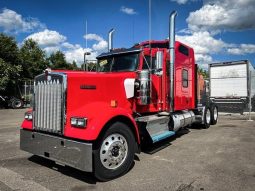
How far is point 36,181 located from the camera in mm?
4734

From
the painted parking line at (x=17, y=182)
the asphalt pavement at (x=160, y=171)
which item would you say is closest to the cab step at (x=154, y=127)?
the asphalt pavement at (x=160, y=171)

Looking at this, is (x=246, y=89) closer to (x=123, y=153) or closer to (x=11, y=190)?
(x=123, y=153)

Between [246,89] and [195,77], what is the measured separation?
25.5 ft

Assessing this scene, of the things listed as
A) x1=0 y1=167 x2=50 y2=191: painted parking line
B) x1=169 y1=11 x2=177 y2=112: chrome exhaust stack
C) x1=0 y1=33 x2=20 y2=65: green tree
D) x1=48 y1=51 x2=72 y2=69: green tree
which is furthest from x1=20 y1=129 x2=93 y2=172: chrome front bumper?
x1=48 y1=51 x2=72 y2=69: green tree

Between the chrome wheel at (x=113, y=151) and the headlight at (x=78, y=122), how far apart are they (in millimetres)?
512

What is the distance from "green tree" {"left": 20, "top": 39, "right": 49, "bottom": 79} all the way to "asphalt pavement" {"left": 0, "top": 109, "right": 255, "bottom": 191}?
23.0m

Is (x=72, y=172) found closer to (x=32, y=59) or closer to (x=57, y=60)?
(x=32, y=59)

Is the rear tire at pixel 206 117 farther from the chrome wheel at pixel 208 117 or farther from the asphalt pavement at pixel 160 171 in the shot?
the asphalt pavement at pixel 160 171

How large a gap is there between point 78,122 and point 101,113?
44 centimetres

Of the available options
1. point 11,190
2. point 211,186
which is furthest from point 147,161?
point 11,190

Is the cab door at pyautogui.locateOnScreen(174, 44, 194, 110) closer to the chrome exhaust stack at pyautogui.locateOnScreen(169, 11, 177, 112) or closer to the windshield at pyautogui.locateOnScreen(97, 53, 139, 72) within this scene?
the chrome exhaust stack at pyautogui.locateOnScreen(169, 11, 177, 112)

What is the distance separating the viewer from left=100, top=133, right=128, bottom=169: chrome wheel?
4.78 meters

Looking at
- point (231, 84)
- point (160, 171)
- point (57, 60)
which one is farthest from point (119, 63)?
point (57, 60)

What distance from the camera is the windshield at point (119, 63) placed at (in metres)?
6.77
